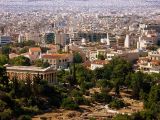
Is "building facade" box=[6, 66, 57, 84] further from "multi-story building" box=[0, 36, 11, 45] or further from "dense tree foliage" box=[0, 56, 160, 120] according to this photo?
"multi-story building" box=[0, 36, 11, 45]

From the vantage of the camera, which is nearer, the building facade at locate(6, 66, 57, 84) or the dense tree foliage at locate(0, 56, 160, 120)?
the dense tree foliage at locate(0, 56, 160, 120)

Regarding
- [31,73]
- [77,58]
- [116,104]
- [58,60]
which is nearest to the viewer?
[116,104]

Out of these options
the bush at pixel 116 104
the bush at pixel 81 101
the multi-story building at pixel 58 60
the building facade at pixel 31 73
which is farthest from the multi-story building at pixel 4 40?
the bush at pixel 116 104

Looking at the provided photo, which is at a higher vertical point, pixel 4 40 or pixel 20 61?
pixel 20 61

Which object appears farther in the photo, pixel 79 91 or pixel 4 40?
pixel 4 40

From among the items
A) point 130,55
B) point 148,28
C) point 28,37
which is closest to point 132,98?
point 130,55

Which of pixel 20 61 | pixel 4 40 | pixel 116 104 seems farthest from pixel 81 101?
pixel 4 40

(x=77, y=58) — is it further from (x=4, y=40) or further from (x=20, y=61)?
(x=4, y=40)

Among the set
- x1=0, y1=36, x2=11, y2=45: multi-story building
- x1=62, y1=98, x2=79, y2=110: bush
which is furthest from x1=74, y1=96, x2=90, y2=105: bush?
x1=0, y1=36, x2=11, y2=45: multi-story building

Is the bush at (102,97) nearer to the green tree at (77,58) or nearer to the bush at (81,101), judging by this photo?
the bush at (81,101)
